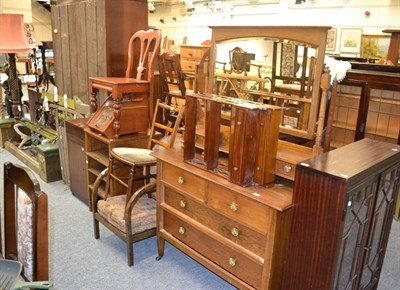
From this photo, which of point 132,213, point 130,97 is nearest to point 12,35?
point 130,97

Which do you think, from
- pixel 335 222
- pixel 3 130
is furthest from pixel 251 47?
pixel 3 130

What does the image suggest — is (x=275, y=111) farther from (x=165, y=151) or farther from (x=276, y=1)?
(x=276, y=1)

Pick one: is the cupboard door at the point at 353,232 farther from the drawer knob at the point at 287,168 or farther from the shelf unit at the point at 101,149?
the shelf unit at the point at 101,149

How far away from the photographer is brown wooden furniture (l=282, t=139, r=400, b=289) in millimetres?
1633

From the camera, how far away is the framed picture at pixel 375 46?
5.79 meters

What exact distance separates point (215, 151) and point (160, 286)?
3.45 ft

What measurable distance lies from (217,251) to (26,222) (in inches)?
46.2

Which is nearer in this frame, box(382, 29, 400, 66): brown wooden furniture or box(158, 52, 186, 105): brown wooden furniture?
box(382, 29, 400, 66): brown wooden furniture

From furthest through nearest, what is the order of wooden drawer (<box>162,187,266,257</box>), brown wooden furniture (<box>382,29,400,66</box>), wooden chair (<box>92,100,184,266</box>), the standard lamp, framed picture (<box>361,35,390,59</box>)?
1. framed picture (<box>361,35,390,59</box>)
2. the standard lamp
3. brown wooden furniture (<box>382,29,400,66</box>)
4. wooden chair (<box>92,100,184,266</box>)
5. wooden drawer (<box>162,187,266,257</box>)

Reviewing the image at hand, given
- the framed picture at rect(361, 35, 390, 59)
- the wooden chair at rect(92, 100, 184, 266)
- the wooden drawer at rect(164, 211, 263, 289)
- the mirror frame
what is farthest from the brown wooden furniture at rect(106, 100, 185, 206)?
the framed picture at rect(361, 35, 390, 59)

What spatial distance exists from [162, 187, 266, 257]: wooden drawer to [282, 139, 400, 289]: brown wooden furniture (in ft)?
0.65

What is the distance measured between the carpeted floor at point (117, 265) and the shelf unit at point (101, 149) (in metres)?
0.40

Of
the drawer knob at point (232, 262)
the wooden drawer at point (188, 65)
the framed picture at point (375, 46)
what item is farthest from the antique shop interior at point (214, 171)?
the wooden drawer at point (188, 65)

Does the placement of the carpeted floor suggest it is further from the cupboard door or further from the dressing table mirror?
the dressing table mirror
